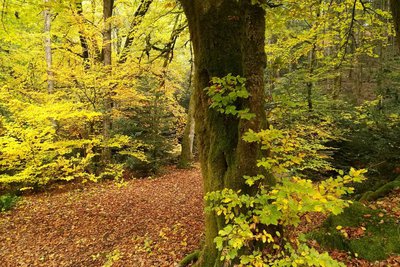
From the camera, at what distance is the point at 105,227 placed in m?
7.02

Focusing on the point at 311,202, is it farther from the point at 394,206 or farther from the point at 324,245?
the point at 394,206

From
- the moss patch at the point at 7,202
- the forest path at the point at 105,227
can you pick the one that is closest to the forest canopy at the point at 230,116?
the moss patch at the point at 7,202

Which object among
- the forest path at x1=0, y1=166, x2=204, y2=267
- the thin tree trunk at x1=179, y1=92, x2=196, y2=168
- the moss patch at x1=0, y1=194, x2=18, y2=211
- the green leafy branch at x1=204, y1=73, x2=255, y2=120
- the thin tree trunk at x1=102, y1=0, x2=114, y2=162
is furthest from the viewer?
the thin tree trunk at x1=179, y1=92, x2=196, y2=168

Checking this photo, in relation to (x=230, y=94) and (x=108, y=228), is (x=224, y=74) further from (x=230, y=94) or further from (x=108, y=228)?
(x=108, y=228)

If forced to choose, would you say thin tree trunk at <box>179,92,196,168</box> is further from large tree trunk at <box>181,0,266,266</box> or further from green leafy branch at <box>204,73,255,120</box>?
green leafy branch at <box>204,73,255,120</box>

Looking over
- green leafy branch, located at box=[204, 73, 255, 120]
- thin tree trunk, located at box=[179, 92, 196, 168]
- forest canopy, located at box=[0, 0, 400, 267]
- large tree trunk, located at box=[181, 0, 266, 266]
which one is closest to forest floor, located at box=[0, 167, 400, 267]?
forest canopy, located at box=[0, 0, 400, 267]

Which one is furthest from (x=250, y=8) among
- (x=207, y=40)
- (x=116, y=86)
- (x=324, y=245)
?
(x=116, y=86)

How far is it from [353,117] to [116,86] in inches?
330

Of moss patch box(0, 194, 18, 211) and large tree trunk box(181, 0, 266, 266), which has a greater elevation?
large tree trunk box(181, 0, 266, 266)

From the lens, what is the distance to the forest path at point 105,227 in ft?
18.5

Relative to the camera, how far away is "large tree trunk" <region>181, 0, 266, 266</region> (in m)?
3.16

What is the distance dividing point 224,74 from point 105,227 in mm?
5328

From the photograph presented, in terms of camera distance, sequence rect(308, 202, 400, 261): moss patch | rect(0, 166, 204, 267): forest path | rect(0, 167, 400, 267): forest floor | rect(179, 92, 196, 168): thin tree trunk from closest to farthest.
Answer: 1. rect(308, 202, 400, 261): moss patch
2. rect(0, 167, 400, 267): forest floor
3. rect(0, 166, 204, 267): forest path
4. rect(179, 92, 196, 168): thin tree trunk

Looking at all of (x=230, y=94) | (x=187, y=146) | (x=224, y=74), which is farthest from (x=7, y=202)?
(x=230, y=94)
